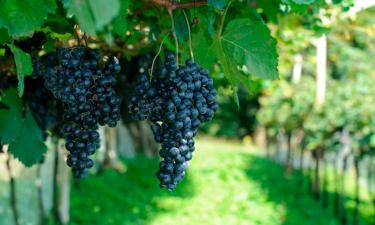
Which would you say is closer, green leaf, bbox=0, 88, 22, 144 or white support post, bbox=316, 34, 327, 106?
green leaf, bbox=0, 88, 22, 144

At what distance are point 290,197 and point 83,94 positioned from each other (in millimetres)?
9230

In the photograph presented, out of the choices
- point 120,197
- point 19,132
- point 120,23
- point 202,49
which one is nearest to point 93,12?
point 120,23

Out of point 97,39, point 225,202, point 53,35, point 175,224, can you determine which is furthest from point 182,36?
point 225,202

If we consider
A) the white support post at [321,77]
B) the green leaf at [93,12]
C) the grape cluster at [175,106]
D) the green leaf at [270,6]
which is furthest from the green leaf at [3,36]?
the white support post at [321,77]

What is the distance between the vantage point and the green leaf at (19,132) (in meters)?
2.50

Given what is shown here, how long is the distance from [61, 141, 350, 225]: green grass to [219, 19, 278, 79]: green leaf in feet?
19.4

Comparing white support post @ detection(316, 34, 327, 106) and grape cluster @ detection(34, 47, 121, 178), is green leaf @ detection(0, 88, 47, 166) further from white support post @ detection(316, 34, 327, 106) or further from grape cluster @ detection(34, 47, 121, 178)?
white support post @ detection(316, 34, 327, 106)

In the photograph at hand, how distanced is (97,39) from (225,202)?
293 inches

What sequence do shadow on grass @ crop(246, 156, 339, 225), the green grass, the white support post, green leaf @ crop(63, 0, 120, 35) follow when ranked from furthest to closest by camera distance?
the white support post → shadow on grass @ crop(246, 156, 339, 225) → the green grass → green leaf @ crop(63, 0, 120, 35)

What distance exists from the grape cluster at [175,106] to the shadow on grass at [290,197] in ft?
24.1

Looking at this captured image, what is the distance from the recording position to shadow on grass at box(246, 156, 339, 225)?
30.4 feet

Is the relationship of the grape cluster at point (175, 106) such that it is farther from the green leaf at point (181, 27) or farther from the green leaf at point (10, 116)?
the green leaf at point (10, 116)

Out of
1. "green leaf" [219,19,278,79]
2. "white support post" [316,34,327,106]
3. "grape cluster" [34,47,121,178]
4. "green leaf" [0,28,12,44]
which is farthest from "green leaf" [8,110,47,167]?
"white support post" [316,34,327,106]

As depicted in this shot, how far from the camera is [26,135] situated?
8.46 feet
